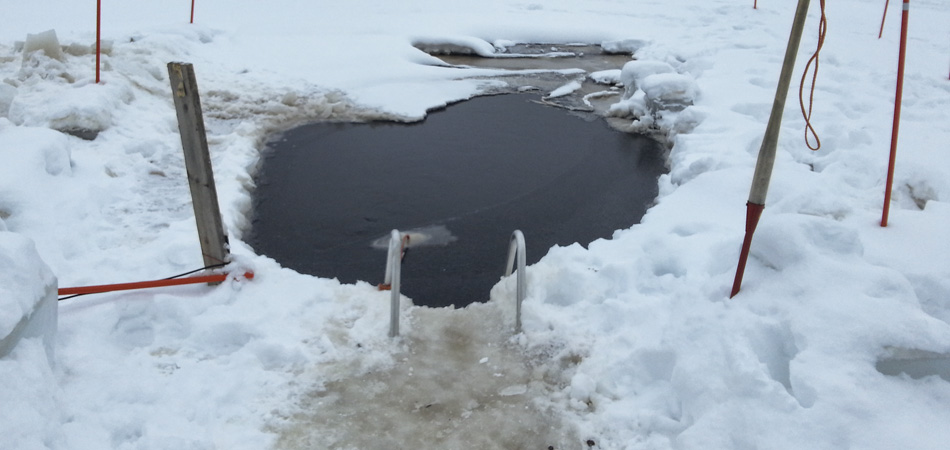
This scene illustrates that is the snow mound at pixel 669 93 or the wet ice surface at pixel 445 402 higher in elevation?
the snow mound at pixel 669 93

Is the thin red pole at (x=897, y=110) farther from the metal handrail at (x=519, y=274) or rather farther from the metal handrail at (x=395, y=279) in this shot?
the metal handrail at (x=395, y=279)

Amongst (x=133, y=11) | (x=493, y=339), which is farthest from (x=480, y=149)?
(x=133, y=11)

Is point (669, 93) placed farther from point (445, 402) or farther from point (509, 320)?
point (445, 402)

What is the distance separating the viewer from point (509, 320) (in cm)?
446

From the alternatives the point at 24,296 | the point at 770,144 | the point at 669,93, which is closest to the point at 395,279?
the point at 24,296

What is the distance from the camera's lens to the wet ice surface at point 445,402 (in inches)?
135

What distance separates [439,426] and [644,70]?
8.35 m

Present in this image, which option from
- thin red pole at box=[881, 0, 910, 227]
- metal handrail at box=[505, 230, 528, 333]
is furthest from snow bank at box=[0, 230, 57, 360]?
thin red pole at box=[881, 0, 910, 227]

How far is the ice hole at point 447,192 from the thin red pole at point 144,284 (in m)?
1.30

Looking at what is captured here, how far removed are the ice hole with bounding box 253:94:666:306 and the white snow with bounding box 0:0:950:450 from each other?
38 cm

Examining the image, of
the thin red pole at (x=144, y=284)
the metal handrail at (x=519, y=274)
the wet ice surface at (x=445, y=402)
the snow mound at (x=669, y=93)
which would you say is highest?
the snow mound at (x=669, y=93)

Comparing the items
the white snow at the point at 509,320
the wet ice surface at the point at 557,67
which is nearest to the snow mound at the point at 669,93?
the wet ice surface at the point at 557,67

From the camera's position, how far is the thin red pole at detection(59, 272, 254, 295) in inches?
163

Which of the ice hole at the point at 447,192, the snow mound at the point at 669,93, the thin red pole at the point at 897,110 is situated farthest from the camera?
the snow mound at the point at 669,93
